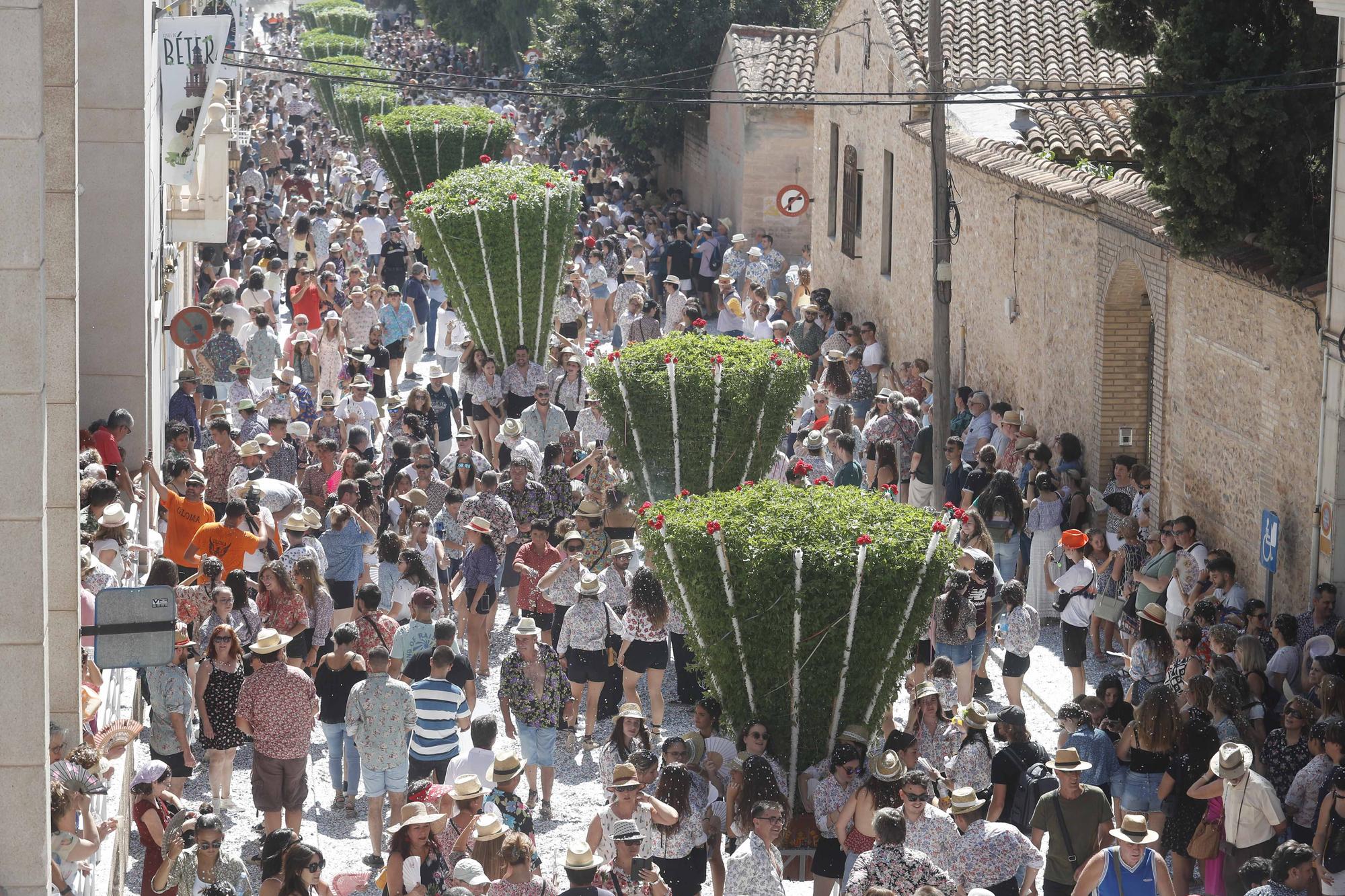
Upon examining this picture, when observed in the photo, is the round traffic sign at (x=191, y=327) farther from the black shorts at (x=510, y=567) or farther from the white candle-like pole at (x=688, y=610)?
the white candle-like pole at (x=688, y=610)

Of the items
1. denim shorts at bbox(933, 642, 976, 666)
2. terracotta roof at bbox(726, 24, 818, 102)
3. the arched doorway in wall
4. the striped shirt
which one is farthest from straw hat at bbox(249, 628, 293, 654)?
terracotta roof at bbox(726, 24, 818, 102)

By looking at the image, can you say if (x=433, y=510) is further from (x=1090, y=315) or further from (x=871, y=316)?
(x=871, y=316)

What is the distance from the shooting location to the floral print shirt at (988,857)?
9.69 meters

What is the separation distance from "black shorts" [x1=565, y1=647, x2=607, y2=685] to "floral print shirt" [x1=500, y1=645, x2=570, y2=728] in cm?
110

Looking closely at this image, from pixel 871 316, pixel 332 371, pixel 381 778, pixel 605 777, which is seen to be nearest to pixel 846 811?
pixel 605 777

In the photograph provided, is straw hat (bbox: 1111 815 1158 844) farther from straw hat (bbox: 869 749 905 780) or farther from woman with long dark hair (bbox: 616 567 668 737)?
woman with long dark hair (bbox: 616 567 668 737)

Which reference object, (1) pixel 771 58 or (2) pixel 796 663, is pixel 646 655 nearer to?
(2) pixel 796 663

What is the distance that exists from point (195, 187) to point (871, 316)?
1014 cm

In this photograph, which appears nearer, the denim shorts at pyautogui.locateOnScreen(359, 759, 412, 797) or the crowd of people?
the crowd of people

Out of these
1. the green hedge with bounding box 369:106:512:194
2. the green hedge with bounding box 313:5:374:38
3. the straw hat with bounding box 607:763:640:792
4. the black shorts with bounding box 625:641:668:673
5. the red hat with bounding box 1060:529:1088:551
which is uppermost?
the green hedge with bounding box 313:5:374:38

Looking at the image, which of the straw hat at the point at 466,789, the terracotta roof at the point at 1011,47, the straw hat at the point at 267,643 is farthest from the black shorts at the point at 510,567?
the terracotta roof at the point at 1011,47

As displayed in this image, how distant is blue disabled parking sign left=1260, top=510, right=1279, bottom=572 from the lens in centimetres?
1412

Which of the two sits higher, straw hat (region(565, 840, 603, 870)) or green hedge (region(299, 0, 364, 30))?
green hedge (region(299, 0, 364, 30))

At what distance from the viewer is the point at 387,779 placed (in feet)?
37.2
